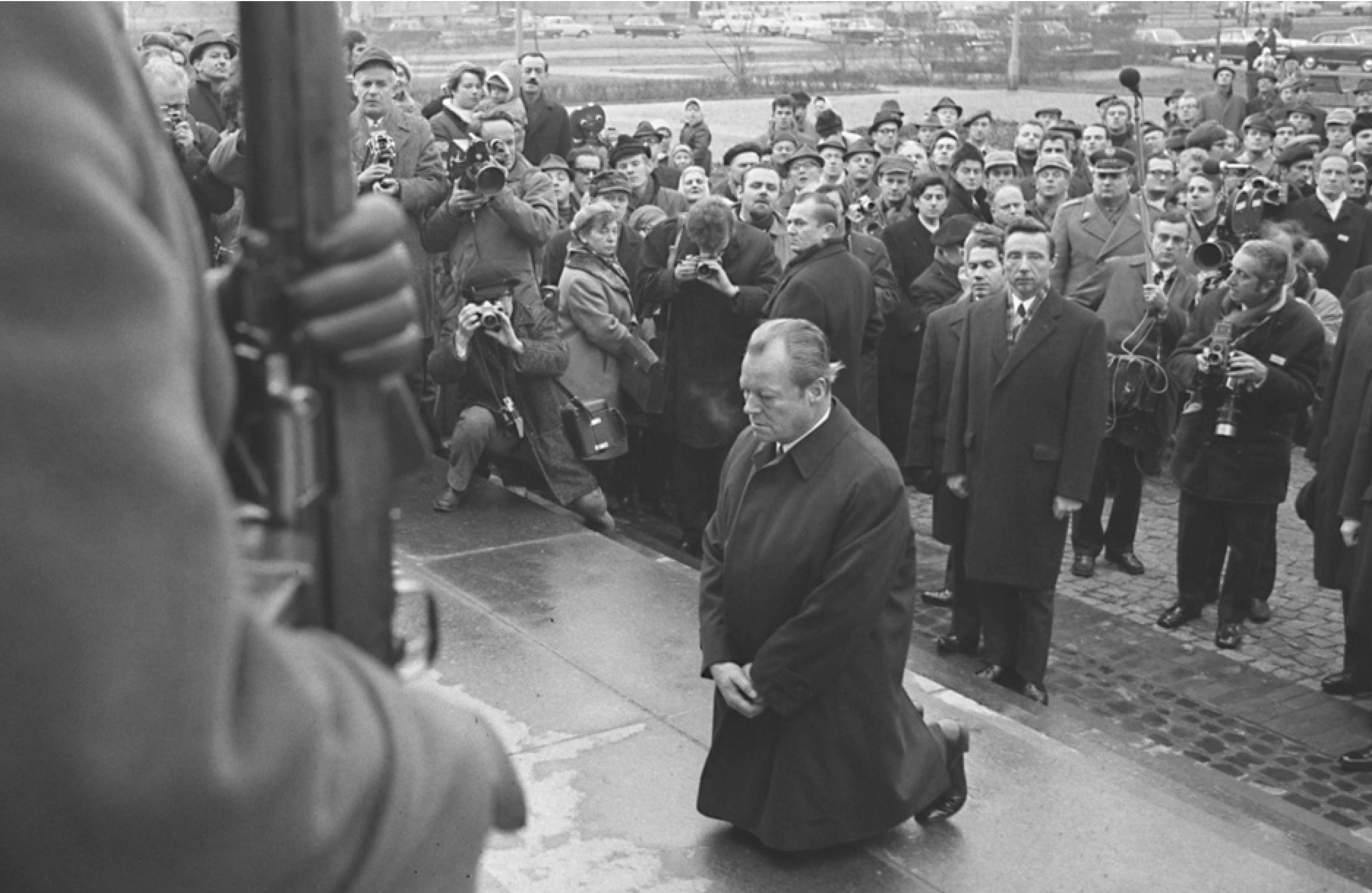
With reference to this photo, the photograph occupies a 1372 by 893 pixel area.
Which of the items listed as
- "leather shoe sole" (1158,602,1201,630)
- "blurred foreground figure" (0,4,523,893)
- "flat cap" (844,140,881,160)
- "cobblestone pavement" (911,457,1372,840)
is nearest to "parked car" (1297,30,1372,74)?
"flat cap" (844,140,881,160)

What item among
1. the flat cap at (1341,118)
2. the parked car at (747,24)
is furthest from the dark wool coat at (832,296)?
the parked car at (747,24)

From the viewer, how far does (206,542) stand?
1088 millimetres

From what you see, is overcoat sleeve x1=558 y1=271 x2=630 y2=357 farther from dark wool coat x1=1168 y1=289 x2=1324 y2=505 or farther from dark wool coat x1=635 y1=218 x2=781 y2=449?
dark wool coat x1=1168 y1=289 x2=1324 y2=505

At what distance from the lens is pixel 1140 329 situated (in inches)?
368

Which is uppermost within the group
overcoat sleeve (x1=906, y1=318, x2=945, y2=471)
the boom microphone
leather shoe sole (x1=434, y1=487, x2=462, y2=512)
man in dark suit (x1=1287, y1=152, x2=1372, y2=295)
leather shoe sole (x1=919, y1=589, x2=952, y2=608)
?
the boom microphone

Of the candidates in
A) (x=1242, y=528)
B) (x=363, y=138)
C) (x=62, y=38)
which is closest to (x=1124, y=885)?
(x=1242, y=528)

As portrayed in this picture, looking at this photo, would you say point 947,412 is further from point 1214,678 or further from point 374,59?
point 374,59

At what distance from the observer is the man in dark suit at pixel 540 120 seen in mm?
13391

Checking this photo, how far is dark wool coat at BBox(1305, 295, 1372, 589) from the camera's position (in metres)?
7.67

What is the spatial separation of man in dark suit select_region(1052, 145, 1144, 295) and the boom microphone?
1735mm

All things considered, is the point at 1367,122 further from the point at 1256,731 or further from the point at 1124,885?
the point at 1124,885

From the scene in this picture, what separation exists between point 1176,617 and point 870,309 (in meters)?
2.27

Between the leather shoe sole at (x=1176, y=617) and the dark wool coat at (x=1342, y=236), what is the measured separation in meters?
4.25

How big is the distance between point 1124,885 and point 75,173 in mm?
4619
